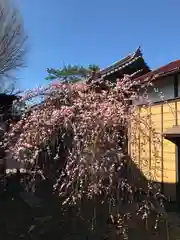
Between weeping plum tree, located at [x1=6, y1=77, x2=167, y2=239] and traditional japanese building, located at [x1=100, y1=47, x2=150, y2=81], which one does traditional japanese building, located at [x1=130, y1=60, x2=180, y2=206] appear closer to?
traditional japanese building, located at [x1=100, y1=47, x2=150, y2=81]

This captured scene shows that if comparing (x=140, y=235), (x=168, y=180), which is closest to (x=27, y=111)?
(x=140, y=235)

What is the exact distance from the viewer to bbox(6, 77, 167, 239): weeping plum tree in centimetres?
410

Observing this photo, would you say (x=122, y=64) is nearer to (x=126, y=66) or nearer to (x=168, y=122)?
(x=126, y=66)

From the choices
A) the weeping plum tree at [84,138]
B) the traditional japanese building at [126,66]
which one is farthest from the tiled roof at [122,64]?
the weeping plum tree at [84,138]

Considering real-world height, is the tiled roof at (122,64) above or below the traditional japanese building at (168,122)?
above

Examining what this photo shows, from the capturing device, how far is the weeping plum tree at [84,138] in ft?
13.4

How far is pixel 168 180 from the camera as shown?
26.9 feet

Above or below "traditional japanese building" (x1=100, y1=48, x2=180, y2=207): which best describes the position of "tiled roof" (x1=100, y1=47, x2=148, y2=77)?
above

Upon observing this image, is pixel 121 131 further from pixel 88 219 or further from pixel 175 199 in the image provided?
pixel 175 199

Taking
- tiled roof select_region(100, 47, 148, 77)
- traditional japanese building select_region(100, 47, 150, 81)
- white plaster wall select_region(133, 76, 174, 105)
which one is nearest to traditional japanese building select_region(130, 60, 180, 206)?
white plaster wall select_region(133, 76, 174, 105)

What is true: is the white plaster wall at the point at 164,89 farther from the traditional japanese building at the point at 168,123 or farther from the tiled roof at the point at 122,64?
the tiled roof at the point at 122,64

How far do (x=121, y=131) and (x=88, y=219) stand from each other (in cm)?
242

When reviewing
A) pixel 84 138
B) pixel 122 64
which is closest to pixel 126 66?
pixel 122 64

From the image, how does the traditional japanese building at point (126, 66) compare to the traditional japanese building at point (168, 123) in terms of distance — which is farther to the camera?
the traditional japanese building at point (126, 66)
